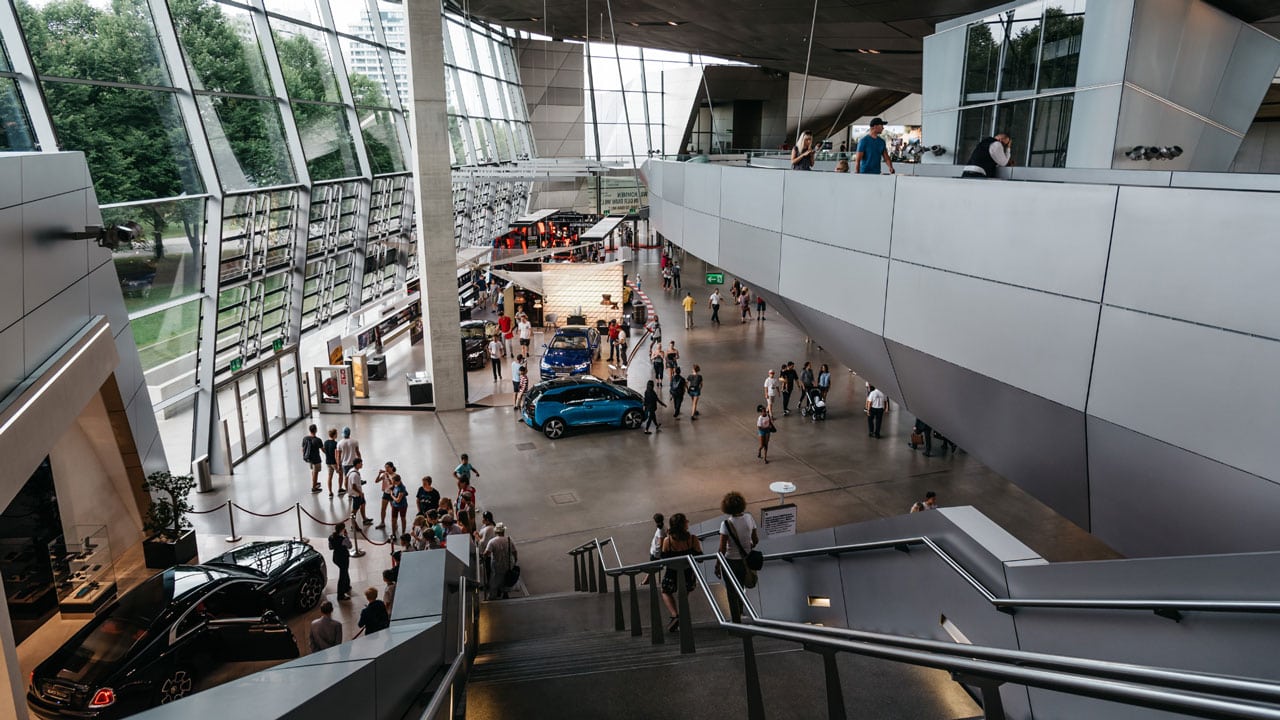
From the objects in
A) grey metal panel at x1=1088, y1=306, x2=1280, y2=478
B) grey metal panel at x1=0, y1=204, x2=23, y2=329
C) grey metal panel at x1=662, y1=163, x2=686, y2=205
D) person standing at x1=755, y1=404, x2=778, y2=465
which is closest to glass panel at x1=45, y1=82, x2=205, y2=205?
grey metal panel at x1=0, y1=204, x2=23, y2=329

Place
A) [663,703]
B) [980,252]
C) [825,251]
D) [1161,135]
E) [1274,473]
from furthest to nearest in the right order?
[1161,135]
[825,251]
[980,252]
[663,703]
[1274,473]

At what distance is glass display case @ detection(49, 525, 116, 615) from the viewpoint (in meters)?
9.55

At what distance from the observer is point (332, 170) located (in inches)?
829

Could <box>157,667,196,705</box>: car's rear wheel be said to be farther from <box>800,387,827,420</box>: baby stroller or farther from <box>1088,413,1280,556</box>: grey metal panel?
<box>800,387,827,420</box>: baby stroller

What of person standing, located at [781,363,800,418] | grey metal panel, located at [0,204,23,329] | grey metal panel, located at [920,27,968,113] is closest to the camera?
grey metal panel, located at [0,204,23,329]

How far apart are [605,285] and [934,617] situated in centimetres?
2475

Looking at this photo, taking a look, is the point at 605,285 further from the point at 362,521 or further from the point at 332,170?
the point at 362,521

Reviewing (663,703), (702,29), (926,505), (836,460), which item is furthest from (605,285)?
(663,703)

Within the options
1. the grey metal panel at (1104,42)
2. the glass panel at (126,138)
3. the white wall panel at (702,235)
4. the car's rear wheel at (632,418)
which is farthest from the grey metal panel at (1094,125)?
the glass panel at (126,138)

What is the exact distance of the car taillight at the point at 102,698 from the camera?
7.66m

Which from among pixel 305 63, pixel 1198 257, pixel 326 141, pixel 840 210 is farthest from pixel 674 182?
pixel 1198 257

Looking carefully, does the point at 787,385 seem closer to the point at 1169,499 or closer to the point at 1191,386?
the point at 1169,499

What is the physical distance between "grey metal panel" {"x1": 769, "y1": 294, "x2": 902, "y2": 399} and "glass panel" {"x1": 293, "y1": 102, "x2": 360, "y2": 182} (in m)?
14.4

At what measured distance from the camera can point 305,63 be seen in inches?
801
